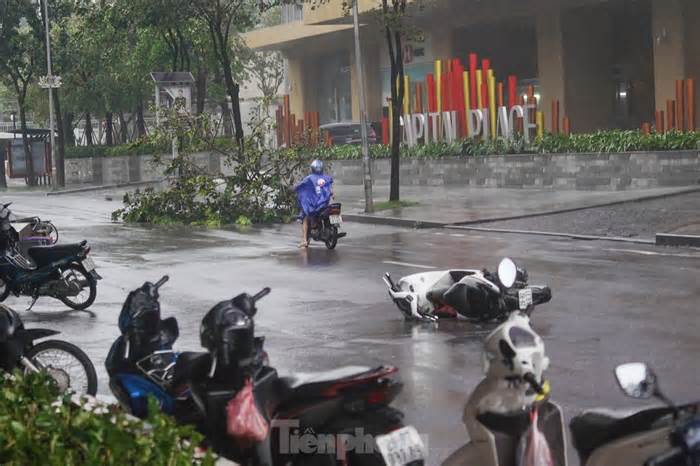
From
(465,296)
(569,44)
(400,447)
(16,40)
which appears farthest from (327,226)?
(16,40)

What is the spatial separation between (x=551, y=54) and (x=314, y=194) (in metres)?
21.9

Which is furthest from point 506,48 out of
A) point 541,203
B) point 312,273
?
point 312,273

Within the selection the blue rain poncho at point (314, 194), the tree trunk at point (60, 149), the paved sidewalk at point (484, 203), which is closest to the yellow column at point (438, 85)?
the paved sidewalk at point (484, 203)

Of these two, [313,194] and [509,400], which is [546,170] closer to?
[313,194]

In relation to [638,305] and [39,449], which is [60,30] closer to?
[638,305]

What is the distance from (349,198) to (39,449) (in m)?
28.8

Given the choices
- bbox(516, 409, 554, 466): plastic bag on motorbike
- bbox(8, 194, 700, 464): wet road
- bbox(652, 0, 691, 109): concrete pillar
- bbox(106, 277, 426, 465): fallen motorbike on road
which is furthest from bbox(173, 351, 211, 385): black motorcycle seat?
bbox(652, 0, 691, 109): concrete pillar

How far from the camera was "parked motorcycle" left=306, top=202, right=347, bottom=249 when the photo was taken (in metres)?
20.3

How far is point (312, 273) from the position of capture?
1670 centimetres

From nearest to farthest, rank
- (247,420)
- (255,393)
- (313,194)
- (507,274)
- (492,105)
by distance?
(247,420) < (255,393) < (507,274) < (313,194) < (492,105)

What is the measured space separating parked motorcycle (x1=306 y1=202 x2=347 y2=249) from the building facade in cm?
1487

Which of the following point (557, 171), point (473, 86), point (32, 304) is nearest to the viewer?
point (32, 304)

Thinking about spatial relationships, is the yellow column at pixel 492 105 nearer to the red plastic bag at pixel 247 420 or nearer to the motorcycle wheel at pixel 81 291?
the motorcycle wheel at pixel 81 291

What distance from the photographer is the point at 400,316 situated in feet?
40.7
